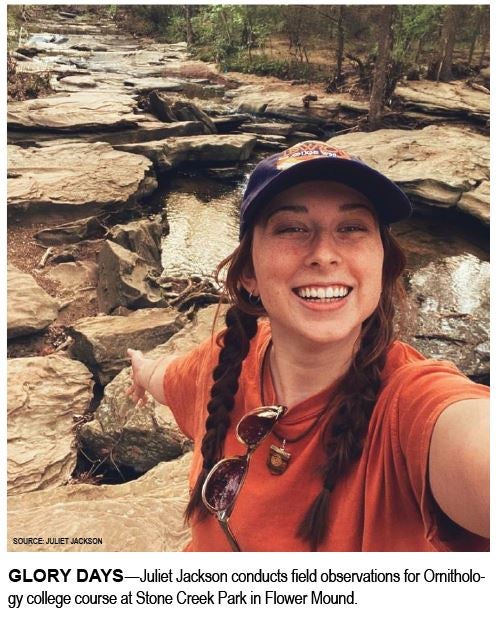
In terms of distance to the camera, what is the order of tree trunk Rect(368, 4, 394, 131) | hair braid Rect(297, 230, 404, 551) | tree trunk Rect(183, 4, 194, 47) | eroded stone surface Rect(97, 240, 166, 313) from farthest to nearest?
tree trunk Rect(368, 4, 394, 131)
tree trunk Rect(183, 4, 194, 47)
eroded stone surface Rect(97, 240, 166, 313)
hair braid Rect(297, 230, 404, 551)

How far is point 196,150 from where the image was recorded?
1017cm

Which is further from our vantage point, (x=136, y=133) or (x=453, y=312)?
(x=136, y=133)

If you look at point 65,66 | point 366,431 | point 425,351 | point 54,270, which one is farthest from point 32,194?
point 65,66

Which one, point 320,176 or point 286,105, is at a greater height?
point 286,105

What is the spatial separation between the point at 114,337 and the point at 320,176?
3437 millimetres

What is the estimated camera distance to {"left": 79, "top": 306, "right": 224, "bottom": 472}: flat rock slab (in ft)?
10.3

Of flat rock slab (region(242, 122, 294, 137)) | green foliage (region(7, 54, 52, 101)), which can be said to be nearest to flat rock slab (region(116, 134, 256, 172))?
flat rock slab (region(242, 122, 294, 137))

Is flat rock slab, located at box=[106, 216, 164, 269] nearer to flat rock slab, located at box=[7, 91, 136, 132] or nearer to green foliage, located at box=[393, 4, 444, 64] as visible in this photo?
flat rock slab, located at box=[7, 91, 136, 132]

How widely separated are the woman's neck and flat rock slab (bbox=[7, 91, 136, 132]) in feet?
32.9

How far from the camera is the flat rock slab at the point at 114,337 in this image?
411 cm

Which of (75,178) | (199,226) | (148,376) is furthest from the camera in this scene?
(199,226)

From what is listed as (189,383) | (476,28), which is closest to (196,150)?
(189,383)

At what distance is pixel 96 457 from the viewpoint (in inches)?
132

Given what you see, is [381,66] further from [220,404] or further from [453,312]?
[220,404]
